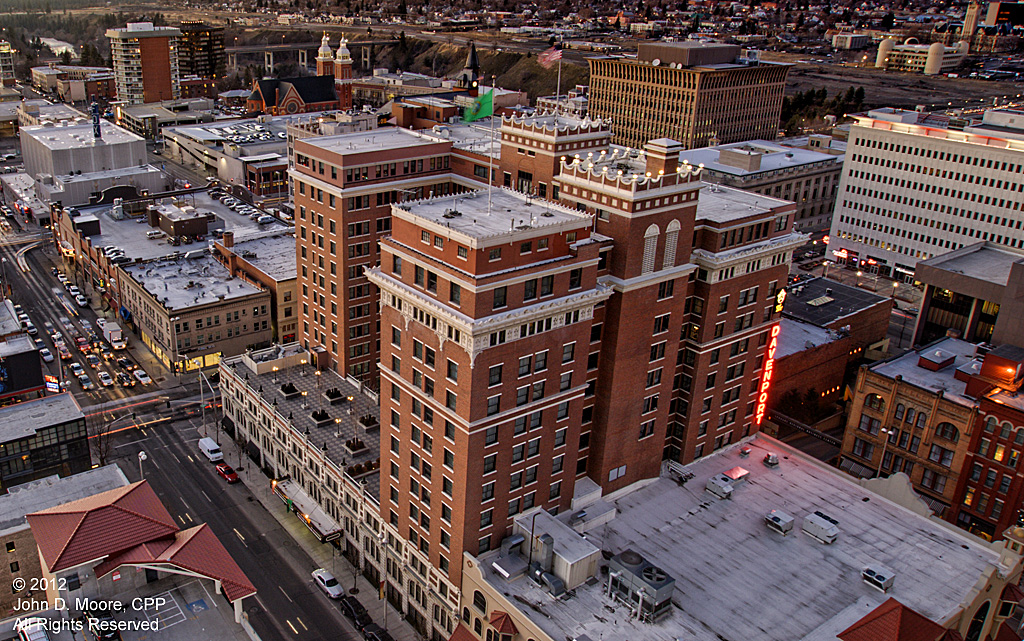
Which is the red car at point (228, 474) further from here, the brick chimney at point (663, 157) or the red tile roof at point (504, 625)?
the brick chimney at point (663, 157)

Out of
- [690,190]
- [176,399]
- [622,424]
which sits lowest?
[176,399]

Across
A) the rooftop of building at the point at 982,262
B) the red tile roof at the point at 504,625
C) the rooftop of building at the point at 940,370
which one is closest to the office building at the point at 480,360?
the red tile roof at the point at 504,625

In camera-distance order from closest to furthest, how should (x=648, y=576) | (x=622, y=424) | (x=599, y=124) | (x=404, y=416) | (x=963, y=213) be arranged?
(x=648, y=576), (x=404, y=416), (x=622, y=424), (x=599, y=124), (x=963, y=213)

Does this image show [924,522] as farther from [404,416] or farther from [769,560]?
[404,416]

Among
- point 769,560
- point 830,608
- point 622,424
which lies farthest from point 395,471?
point 830,608

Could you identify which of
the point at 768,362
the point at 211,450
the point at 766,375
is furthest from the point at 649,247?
the point at 211,450

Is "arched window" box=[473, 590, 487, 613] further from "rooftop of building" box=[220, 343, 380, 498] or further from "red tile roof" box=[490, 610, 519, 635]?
"rooftop of building" box=[220, 343, 380, 498]
